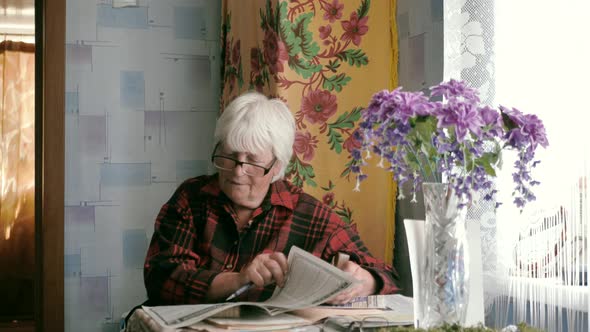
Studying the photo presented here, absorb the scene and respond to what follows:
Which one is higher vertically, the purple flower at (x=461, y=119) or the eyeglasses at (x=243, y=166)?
the purple flower at (x=461, y=119)

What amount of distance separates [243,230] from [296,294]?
53 cm

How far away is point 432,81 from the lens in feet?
7.20

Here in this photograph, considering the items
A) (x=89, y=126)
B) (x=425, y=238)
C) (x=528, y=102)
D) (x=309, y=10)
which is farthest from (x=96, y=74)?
(x=425, y=238)

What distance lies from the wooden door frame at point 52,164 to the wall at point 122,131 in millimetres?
41

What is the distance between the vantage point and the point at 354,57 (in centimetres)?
243

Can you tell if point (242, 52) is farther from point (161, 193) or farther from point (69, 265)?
point (69, 265)

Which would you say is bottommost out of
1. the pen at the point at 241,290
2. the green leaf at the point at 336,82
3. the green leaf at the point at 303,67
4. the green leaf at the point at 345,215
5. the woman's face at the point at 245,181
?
the pen at the point at 241,290

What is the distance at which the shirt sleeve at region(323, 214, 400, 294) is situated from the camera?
1759 mm

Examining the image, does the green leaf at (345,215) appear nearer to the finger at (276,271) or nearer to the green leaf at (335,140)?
the green leaf at (335,140)

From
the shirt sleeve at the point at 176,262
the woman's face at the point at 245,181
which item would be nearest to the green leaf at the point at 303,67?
the woman's face at the point at 245,181

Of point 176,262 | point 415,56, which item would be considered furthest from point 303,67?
point 176,262

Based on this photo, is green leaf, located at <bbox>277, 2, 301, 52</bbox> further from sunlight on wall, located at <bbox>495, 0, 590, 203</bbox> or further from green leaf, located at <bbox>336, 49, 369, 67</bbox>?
sunlight on wall, located at <bbox>495, 0, 590, 203</bbox>

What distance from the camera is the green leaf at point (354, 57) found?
242 cm

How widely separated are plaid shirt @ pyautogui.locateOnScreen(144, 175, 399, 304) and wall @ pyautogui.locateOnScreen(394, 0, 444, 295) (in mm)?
404
